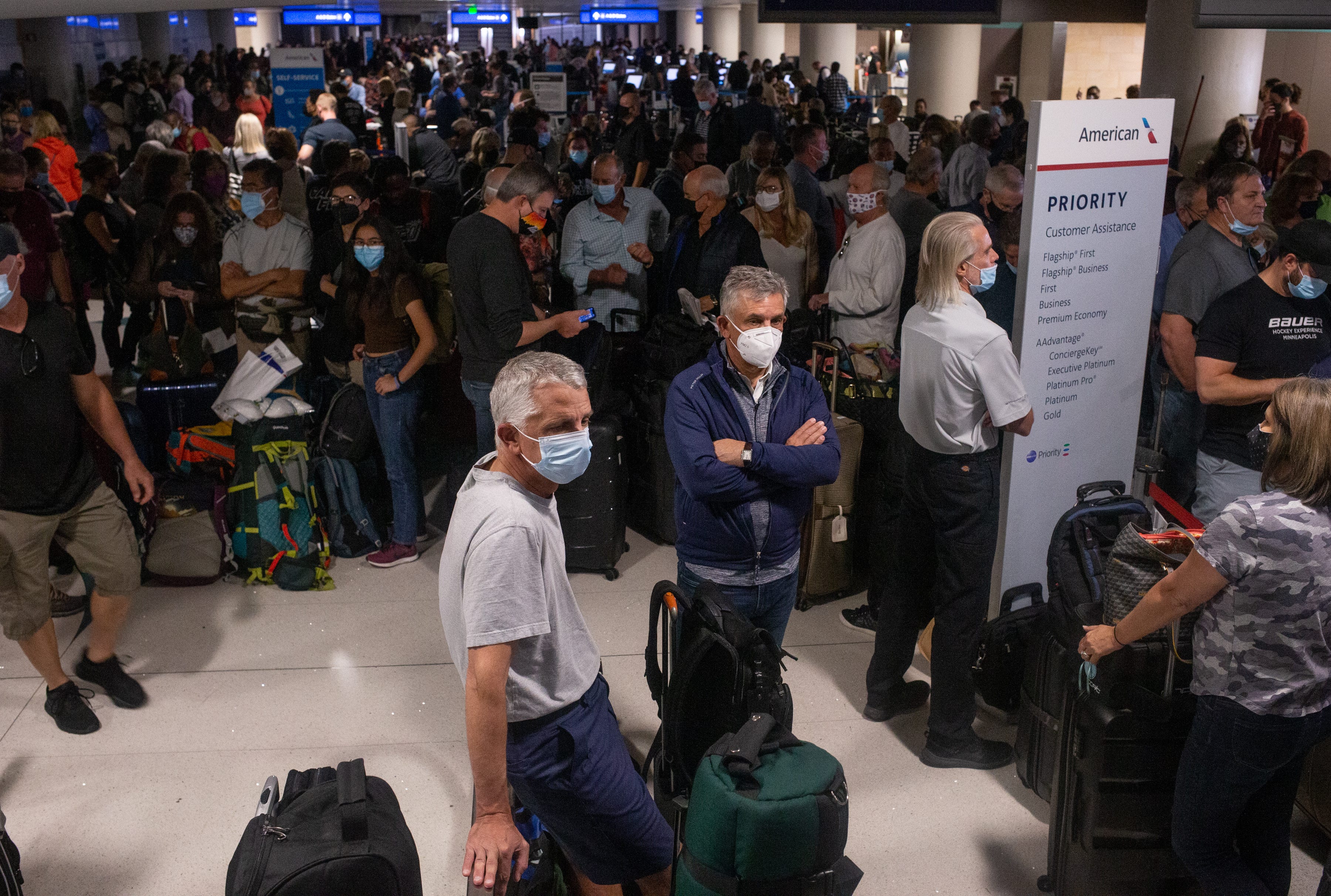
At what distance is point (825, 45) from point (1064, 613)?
2675cm

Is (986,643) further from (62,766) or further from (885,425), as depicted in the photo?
(62,766)

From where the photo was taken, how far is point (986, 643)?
12.6ft

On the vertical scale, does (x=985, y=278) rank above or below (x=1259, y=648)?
above

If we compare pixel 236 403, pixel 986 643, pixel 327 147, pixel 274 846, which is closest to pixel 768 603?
pixel 986 643

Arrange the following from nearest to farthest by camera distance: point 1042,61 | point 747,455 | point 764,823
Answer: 1. point 764,823
2. point 747,455
3. point 1042,61

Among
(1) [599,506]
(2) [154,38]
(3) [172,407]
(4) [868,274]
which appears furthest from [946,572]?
(2) [154,38]

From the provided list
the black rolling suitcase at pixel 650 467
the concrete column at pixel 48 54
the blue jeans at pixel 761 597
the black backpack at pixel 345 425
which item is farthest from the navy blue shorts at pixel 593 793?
the concrete column at pixel 48 54

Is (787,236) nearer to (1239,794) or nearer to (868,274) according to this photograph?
(868,274)

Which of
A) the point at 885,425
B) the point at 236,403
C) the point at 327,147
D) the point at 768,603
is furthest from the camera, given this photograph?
the point at 327,147

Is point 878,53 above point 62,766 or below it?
above

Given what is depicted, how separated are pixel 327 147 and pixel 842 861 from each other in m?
6.76

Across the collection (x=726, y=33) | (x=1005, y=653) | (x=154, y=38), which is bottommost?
(x=1005, y=653)

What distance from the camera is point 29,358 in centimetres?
371

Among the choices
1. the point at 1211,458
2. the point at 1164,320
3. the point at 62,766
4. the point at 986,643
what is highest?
the point at 1164,320
